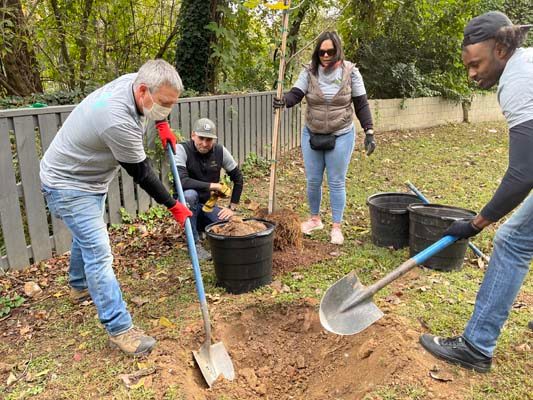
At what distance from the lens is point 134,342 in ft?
9.36

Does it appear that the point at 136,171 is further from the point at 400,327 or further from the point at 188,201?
the point at 400,327

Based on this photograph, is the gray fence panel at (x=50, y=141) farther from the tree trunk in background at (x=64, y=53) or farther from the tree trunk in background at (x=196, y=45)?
the tree trunk in background at (x=64, y=53)

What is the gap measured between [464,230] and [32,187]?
146 inches

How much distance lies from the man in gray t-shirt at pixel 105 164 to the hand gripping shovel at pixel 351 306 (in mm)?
1129

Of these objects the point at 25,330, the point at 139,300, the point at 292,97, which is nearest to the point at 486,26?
the point at 292,97

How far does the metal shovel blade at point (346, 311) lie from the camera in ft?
9.11

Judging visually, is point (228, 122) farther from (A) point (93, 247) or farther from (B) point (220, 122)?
(A) point (93, 247)

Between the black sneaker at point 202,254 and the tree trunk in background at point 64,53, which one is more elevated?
the tree trunk in background at point 64,53

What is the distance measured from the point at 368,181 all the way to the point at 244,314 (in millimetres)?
4481

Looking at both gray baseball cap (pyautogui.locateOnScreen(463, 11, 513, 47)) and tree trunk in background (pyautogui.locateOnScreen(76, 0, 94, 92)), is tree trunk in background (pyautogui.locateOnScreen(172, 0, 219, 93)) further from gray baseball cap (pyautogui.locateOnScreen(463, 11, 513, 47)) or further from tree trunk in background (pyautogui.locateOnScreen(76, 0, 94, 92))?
gray baseball cap (pyautogui.locateOnScreen(463, 11, 513, 47))

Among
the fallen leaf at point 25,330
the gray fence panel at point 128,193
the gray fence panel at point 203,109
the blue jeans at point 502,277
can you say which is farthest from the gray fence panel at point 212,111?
the blue jeans at point 502,277

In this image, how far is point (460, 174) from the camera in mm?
7621

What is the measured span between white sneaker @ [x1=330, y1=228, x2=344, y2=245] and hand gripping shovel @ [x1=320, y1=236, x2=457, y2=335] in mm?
1640

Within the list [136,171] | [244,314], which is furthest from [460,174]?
[136,171]
